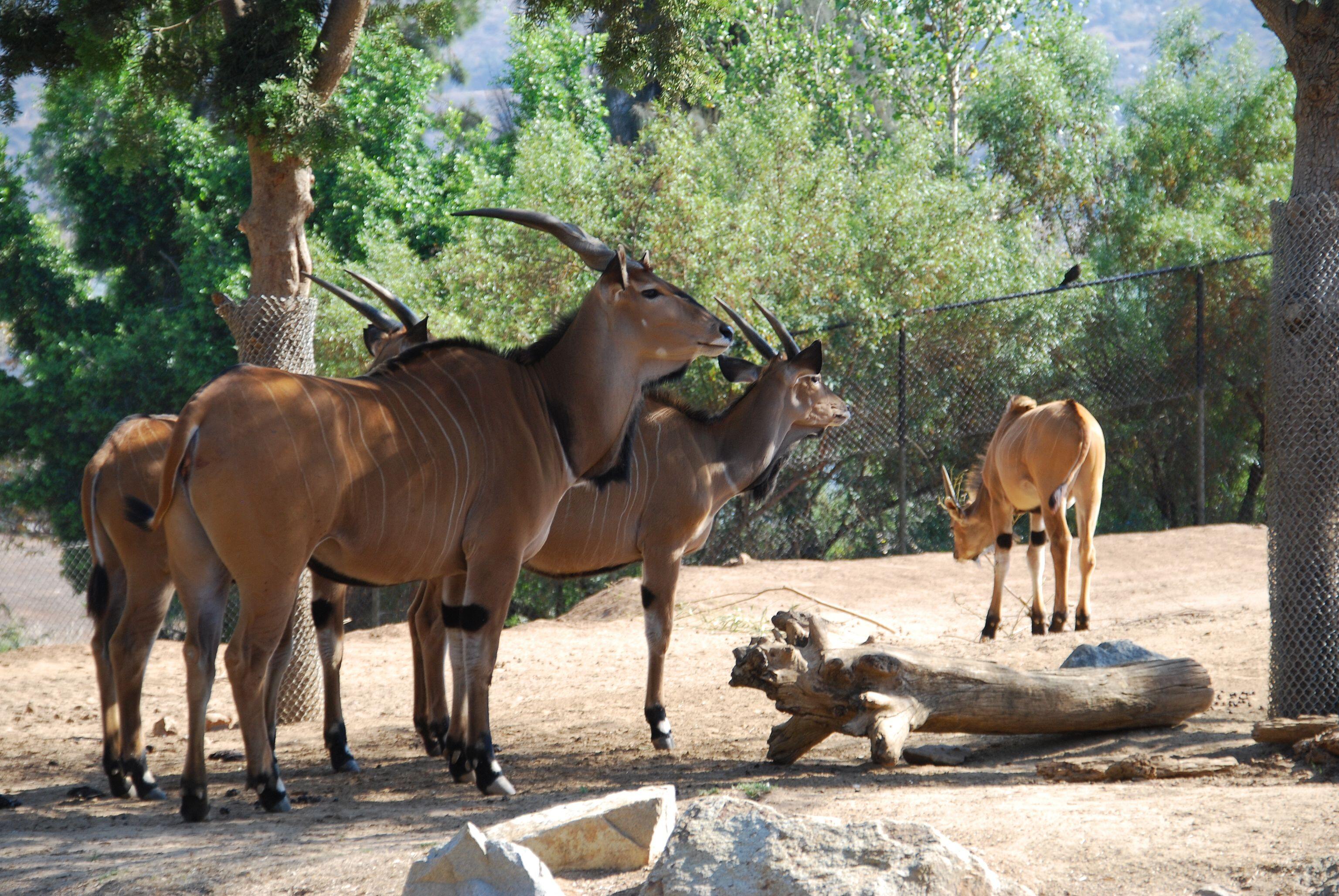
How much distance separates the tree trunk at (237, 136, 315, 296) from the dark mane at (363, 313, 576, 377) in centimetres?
167

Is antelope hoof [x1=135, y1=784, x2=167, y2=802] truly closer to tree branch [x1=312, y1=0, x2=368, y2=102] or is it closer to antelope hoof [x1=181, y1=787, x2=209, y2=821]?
antelope hoof [x1=181, y1=787, x2=209, y2=821]

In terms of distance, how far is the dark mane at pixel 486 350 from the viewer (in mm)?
5074

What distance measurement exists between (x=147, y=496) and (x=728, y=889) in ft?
10.2

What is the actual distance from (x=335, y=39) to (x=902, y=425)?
8137 millimetres

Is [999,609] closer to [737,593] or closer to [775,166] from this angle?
[737,593]

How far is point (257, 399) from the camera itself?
423 centimetres

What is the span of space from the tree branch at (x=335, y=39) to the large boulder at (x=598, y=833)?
4.39 m

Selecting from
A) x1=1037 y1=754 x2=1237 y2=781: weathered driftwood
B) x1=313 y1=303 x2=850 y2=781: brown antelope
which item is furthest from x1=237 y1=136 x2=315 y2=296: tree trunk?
x1=1037 y1=754 x2=1237 y2=781: weathered driftwood

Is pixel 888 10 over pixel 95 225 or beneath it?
over

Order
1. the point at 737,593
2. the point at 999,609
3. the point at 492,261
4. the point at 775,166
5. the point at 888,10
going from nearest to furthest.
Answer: the point at 999,609, the point at 737,593, the point at 492,261, the point at 775,166, the point at 888,10

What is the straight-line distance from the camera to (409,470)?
4.58 meters

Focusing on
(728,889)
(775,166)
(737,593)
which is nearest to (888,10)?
(775,166)

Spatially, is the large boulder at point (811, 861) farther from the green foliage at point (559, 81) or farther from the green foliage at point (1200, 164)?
the green foliage at point (559, 81)

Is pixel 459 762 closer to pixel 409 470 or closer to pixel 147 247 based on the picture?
pixel 409 470
